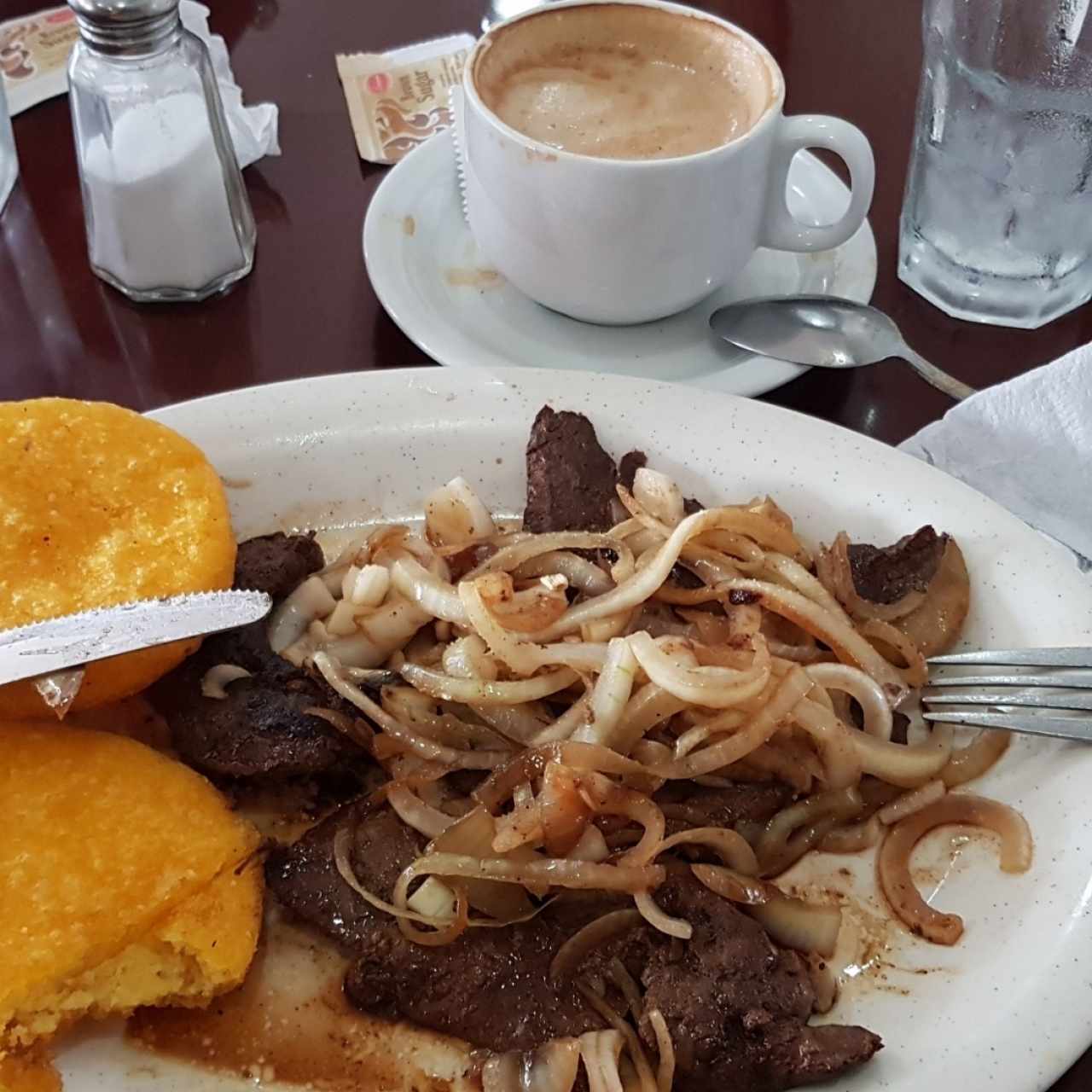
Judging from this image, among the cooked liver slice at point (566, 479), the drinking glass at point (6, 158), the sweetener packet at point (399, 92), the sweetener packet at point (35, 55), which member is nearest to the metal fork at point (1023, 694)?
the cooked liver slice at point (566, 479)

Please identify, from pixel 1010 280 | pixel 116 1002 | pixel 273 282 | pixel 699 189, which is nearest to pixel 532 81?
pixel 699 189

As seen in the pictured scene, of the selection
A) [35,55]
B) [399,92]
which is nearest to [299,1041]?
[399,92]

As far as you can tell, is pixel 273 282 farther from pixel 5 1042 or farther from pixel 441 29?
pixel 5 1042

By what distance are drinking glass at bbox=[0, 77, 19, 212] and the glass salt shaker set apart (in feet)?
1.08

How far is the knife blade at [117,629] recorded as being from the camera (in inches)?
45.9

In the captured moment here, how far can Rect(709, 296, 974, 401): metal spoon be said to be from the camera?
171cm

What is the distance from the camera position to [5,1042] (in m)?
1.08

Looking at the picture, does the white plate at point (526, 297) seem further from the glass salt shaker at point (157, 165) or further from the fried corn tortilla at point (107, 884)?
the fried corn tortilla at point (107, 884)

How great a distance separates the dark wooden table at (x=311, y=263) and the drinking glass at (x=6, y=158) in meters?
0.02

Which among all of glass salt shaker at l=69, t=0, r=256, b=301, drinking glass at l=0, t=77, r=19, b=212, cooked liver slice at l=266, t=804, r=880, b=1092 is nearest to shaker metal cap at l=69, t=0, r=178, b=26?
glass salt shaker at l=69, t=0, r=256, b=301

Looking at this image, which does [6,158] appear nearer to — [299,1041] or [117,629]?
[117,629]

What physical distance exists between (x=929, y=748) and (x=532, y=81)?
3.64 ft

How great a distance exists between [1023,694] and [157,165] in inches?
57.1

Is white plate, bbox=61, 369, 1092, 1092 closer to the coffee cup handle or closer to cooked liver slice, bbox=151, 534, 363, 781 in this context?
cooked liver slice, bbox=151, 534, 363, 781
